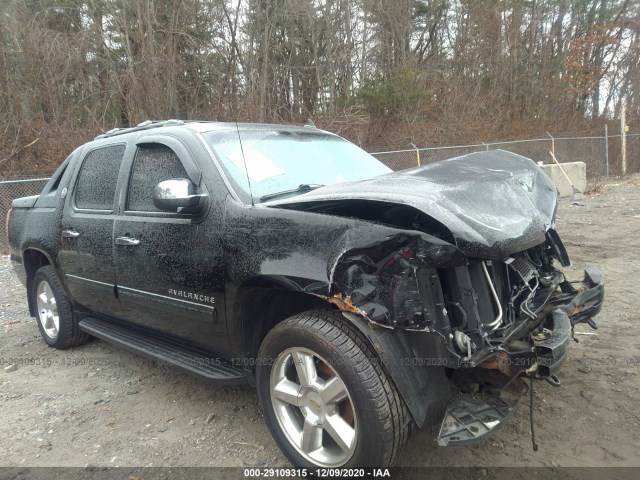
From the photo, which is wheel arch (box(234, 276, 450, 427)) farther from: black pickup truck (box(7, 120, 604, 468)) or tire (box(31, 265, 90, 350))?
tire (box(31, 265, 90, 350))

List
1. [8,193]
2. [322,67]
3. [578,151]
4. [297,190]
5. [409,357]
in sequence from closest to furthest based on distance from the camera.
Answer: [409,357]
[297,190]
[8,193]
[578,151]
[322,67]

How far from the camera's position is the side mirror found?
8.93ft

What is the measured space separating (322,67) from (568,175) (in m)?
9.70

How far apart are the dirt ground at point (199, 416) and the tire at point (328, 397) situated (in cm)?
35

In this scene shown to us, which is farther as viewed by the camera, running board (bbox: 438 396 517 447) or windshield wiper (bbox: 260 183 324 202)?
windshield wiper (bbox: 260 183 324 202)

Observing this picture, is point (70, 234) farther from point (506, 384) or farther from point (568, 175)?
point (568, 175)

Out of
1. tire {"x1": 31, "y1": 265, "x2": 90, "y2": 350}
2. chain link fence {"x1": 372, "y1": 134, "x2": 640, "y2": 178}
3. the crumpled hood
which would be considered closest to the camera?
the crumpled hood

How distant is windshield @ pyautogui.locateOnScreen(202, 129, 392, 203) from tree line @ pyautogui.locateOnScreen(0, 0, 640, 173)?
9.64 meters

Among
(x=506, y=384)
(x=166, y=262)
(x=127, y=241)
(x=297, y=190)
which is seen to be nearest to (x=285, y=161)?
(x=297, y=190)

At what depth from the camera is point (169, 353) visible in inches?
125

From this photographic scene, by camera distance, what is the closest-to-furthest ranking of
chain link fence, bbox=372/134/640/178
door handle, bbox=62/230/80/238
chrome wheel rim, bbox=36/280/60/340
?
door handle, bbox=62/230/80/238 → chrome wheel rim, bbox=36/280/60/340 → chain link fence, bbox=372/134/640/178

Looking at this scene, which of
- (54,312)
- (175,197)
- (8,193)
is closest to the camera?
(175,197)

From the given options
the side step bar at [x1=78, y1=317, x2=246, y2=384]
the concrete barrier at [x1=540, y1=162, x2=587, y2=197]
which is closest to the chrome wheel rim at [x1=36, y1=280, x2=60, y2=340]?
the side step bar at [x1=78, y1=317, x2=246, y2=384]

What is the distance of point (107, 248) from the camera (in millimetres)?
3473
